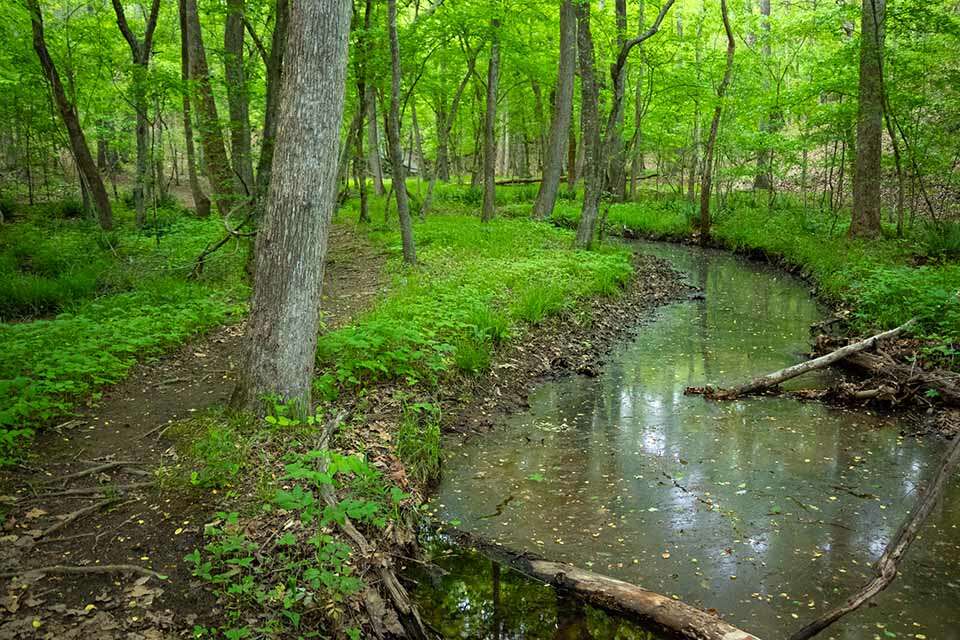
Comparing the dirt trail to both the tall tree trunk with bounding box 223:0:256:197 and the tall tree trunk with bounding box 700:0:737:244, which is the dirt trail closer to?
the tall tree trunk with bounding box 223:0:256:197

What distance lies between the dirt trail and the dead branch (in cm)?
2

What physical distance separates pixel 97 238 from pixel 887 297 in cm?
1455

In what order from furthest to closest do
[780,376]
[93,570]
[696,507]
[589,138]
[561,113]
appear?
[561,113] → [589,138] → [780,376] → [696,507] → [93,570]

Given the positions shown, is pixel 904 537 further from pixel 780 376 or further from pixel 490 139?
pixel 490 139

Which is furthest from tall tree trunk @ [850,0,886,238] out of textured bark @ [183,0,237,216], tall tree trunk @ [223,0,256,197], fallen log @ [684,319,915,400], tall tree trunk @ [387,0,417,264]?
textured bark @ [183,0,237,216]

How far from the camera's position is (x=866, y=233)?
13.6 metres

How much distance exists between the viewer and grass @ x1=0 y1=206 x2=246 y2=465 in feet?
17.8

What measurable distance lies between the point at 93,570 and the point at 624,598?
10.2 feet

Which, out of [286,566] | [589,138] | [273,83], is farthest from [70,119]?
[286,566]

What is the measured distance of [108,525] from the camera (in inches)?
154

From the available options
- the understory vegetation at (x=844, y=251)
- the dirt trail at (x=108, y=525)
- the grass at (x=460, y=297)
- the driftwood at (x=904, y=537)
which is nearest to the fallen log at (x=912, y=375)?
the understory vegetation at (x=844, y=251)

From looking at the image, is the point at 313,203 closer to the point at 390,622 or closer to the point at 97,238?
the point at 390,622

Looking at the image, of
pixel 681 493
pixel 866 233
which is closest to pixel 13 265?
pixel 681 493

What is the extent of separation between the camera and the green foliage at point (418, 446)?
5.48 m
